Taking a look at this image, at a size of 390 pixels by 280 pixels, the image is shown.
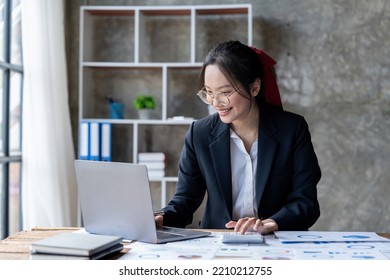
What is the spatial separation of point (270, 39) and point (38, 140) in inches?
78.0

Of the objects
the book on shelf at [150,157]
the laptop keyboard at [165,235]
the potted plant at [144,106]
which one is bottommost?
the laptop keyboard at [165,235]

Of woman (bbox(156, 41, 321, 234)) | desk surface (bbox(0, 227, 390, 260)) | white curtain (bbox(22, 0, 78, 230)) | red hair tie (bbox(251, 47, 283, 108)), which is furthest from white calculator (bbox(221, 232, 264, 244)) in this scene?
white curtain (bbox(22, 0, 78, 230))

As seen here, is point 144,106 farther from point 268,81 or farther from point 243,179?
point 243,179

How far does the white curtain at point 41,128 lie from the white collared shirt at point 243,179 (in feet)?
5.83

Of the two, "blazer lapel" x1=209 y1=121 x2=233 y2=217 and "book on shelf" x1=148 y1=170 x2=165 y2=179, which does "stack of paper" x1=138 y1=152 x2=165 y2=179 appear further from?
"blazer lapel" x1=209 y1=121 x2=233 y2=217

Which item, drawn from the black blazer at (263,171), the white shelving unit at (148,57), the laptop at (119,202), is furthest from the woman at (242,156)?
the white shelving unit at (148,57)

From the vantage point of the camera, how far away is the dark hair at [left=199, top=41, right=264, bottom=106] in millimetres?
2285

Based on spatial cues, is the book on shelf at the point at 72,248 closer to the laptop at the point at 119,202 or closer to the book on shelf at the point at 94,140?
the laptop at the point at 119,202

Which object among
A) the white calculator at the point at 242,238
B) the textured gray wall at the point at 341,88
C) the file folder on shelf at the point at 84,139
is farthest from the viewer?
the textured gray wall at the point at 341,88

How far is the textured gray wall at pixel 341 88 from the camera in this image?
4273 millimetres

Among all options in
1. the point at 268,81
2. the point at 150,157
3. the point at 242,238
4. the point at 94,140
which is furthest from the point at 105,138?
the point at 242,238

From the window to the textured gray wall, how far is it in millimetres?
1844
